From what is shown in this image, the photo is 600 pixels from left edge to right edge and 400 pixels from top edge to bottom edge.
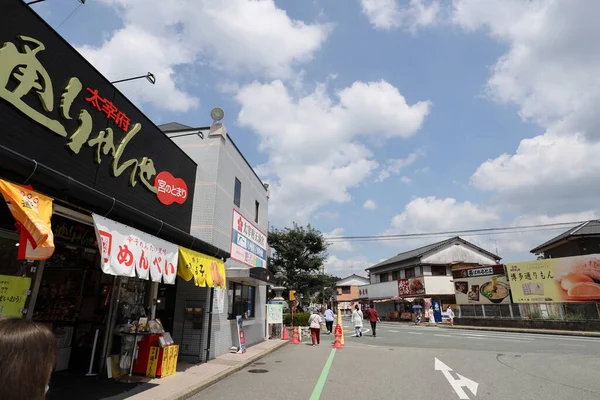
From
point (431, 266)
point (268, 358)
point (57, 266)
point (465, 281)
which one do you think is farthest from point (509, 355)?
point (431, 266)

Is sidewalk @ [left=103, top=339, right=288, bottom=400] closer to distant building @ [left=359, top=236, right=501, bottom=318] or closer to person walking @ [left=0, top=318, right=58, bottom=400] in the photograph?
person walking @ [left=0, top=318, right=58, bottom=400]

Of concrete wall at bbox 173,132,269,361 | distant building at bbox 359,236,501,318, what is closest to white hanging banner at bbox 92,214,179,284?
concrete wall at bbox 173,132,269,361

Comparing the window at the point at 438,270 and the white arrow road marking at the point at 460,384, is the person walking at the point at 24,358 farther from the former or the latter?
the window at the point at 438,270

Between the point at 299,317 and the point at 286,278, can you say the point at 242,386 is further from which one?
the point at 286,278

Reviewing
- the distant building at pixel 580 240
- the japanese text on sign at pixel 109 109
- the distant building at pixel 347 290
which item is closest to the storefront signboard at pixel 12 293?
the japanese text on sign at pixel 109 109

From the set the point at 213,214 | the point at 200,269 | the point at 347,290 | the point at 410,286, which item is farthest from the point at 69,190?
the point at 347,290

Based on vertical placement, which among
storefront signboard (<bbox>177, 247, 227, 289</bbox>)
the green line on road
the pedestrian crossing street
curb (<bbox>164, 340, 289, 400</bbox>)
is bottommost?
the pedestrian crossing street

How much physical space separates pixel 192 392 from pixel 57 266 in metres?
4.78

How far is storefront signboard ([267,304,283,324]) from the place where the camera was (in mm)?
17203

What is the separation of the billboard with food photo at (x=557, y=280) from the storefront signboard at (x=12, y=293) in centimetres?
3302

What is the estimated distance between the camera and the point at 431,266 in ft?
136

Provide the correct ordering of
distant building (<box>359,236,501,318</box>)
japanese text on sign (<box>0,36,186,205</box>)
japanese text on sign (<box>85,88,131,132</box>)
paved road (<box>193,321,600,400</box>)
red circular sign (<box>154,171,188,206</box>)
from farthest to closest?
distant building (<box>359,236,501,318</box>) < red circular sign (<box>154,171,188,206</box>) < paved road (<box>193,321,600,400</box>) < japanese text on sign (<box>85,88,131,132</box>) < japanese text on sign (<box>0,36,186,205</box>)

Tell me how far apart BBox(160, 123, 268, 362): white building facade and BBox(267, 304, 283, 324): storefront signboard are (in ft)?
3.09

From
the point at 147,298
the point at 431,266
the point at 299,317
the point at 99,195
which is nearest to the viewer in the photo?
the point at 99,195
